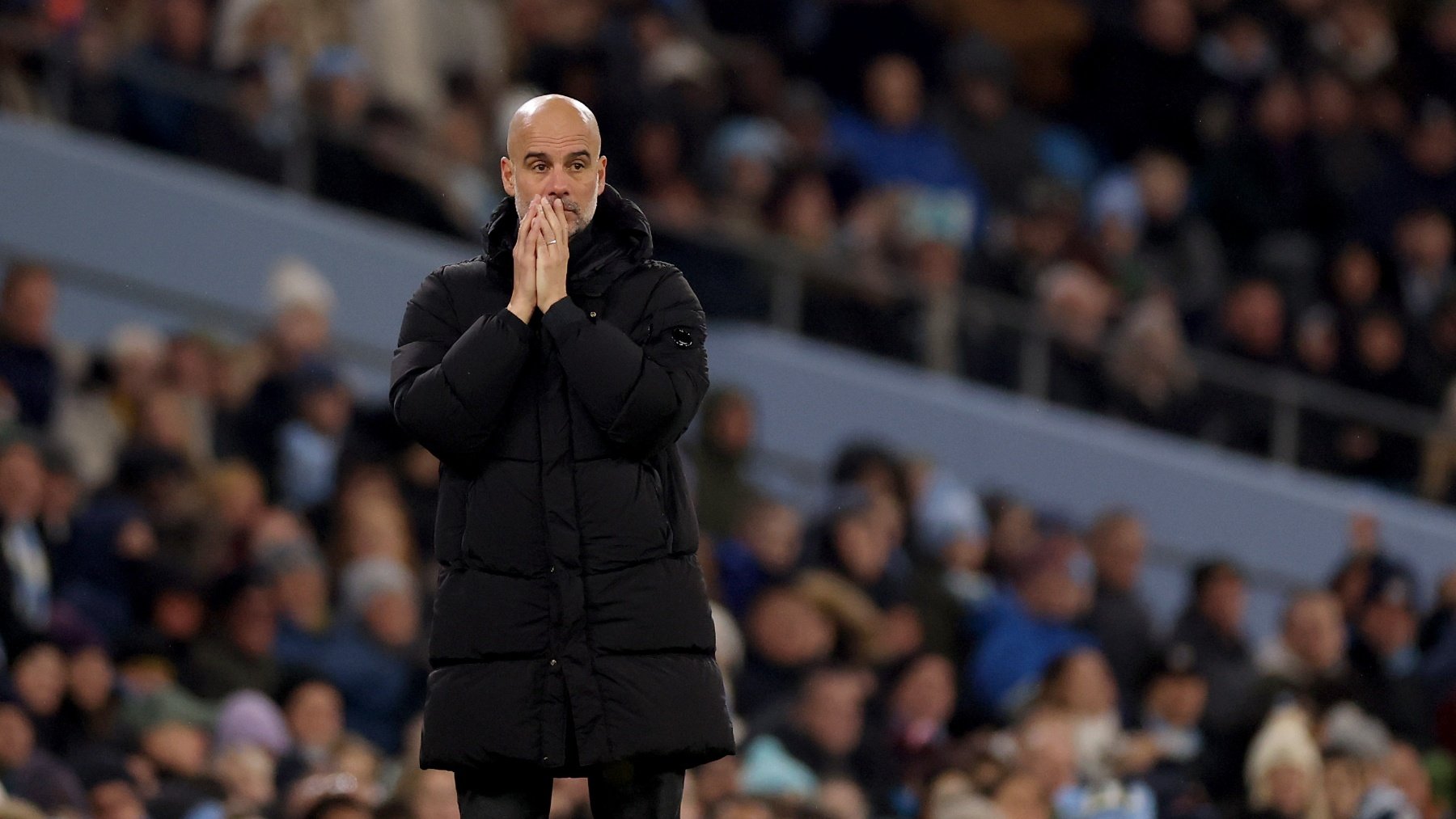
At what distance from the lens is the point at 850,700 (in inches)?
397

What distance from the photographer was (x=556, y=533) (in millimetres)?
4766

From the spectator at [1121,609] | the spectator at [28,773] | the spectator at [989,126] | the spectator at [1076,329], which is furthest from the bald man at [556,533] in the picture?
the spectator at [989,126]

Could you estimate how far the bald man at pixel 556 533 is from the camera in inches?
187

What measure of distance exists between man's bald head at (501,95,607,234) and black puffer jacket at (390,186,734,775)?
195mm

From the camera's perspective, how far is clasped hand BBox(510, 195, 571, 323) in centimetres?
478

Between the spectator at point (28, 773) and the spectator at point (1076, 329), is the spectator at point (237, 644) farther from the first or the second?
the spectator at point (1076, 329)

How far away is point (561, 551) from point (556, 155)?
2.14 ft

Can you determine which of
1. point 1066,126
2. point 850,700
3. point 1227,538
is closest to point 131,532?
point 850,700

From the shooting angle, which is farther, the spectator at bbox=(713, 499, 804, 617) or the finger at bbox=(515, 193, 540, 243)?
the spectator at bbox=(713, 499, 804, 617)

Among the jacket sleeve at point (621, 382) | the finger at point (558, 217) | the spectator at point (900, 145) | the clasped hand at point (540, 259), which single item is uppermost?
the spectator at point (900, 145)

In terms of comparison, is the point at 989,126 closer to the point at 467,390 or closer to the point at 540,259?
the point at 540,259

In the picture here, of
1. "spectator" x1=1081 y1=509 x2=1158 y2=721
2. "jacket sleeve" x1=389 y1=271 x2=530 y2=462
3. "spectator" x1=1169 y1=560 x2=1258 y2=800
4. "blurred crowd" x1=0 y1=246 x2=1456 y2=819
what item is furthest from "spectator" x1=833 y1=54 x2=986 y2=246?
"jacket sleeve" x1=389 y1=271 x2=530 y2=462

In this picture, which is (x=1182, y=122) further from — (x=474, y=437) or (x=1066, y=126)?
(x=474, y=437)

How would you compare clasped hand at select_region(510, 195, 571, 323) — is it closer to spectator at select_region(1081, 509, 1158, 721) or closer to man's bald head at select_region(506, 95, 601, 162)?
man's bald head at select_region(506, 95, 601, 162)
